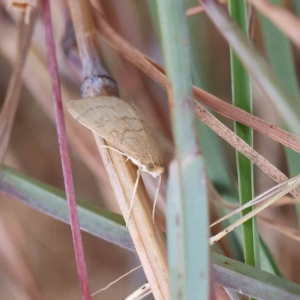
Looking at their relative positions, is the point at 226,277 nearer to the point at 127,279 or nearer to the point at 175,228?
the point at 175,228

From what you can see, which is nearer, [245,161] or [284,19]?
[284,19]

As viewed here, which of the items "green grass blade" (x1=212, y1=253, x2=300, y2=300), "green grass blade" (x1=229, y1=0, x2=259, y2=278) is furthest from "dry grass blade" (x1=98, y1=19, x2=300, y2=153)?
"green grass blade" (x1=212, y1=253, x2=300, y2=300)

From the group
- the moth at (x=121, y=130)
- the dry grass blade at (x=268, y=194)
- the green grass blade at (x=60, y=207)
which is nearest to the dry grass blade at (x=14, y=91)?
the green grass blade at (x=60, y=207)

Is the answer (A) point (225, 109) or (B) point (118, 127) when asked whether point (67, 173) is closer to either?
(B) point (118, 127)

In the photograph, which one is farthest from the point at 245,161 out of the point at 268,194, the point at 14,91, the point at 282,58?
the point at 14,91

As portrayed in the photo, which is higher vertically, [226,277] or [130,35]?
[130,35]

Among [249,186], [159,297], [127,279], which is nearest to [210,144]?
[249,186]
